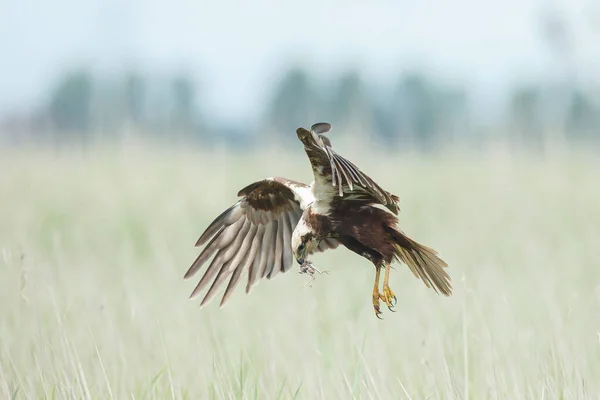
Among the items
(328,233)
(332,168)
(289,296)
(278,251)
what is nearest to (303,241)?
(328,233)

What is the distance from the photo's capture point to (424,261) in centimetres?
393

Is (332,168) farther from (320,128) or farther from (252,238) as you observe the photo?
(252,238)

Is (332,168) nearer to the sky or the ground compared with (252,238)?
nearer to the sky

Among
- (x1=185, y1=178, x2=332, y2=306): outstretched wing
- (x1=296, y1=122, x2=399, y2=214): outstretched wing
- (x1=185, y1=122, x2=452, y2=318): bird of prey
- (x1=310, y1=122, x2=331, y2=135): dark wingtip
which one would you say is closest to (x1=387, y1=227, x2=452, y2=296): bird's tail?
(x1=185, y1=122, x2=452, y2=318): bird of prey

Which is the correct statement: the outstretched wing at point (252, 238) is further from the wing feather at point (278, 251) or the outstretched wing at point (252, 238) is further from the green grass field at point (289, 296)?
the green grass field at point (289, 296)

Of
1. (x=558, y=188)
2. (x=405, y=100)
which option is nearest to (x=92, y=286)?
(x=558, y=188)

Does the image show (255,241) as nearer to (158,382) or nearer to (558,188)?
(158,382)

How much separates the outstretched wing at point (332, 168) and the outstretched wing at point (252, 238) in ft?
2.98

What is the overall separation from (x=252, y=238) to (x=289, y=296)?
1.52 meters

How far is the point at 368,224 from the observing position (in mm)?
3898

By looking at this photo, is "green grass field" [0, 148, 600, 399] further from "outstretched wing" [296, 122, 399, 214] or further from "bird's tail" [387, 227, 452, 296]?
"outstretched wing" [296, 122, 399, 214]

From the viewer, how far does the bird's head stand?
3834 mm

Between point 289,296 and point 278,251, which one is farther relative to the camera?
point 289,296

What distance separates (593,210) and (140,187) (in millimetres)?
4969
